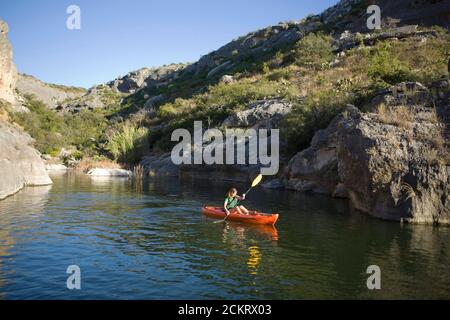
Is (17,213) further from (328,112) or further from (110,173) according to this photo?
(110,173)

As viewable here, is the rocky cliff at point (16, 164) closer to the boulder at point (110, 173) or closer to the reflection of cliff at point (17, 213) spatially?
the reflection of cliff at point (17, 213)

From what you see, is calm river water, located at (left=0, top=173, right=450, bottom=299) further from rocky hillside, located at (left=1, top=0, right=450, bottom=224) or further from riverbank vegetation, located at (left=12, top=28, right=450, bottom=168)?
riverbank vegetation, located at (left=12, top=28, right=450, bottom=168)

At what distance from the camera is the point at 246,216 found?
1358 centimetres

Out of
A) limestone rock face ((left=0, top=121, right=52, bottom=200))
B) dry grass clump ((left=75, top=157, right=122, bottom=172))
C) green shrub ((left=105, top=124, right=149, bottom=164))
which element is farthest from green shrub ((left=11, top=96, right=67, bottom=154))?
limestone rock face ((left=0, top=121, right=52, bottom=200))

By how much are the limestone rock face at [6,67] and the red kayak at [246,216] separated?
41750 millimetres

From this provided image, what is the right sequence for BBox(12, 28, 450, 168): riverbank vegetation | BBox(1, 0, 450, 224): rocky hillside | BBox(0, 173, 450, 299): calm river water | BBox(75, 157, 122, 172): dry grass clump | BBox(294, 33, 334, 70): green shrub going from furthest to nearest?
1. BBox(294, 33, 334, 70): green shrub
2. BBox(75, 157, 122, 172): dry grass clump
3. BBox(12, 28, 450, 168): riverbank vegetation
4. BBox(1, 0, 450, 224): rocky hillside
5. BBox(0, 173, 450, 299): calm river water

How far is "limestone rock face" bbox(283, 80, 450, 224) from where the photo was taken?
1315 centimetres

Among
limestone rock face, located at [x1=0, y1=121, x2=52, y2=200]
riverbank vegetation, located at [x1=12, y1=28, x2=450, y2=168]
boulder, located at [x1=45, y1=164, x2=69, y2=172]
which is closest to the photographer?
limestone rock face, located at [x1=0, y1=121, x2=52, y2=200]

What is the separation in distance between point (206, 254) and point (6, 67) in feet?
156

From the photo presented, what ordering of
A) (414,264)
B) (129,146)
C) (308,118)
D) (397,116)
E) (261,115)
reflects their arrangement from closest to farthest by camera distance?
(414,264) → (397,116) → (308,118) → (261,115) → (129,146)

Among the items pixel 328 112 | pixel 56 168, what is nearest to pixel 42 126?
pixel 56 168

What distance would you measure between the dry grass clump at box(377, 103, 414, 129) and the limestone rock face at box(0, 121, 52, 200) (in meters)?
14.9

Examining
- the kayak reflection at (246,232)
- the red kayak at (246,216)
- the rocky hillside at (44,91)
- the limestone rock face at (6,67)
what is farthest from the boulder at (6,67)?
the kayak reflection at (246,232)

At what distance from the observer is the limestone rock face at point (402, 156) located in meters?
13.1
